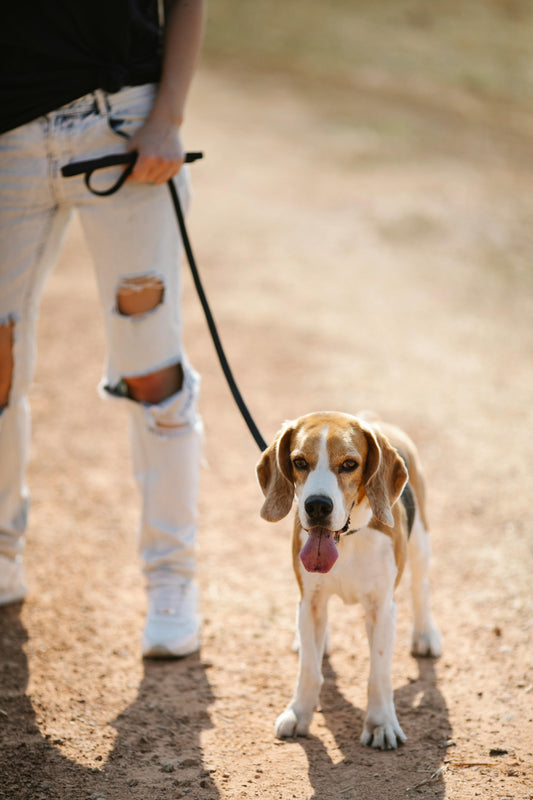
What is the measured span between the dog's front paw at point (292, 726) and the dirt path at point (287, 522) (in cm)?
6

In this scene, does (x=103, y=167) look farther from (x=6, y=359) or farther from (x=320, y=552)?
(x=320, y=552)

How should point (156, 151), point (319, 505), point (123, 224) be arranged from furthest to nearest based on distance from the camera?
1. point (123, 224)
2. point (156, 151)
3. point (319, 505)

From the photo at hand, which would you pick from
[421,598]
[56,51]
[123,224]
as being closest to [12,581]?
[123,224]

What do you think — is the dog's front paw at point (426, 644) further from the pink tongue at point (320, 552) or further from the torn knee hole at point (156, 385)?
the torn knee hole at point (156, 385)


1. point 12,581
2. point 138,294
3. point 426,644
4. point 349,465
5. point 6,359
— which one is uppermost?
point 138,294

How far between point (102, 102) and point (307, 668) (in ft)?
7.66

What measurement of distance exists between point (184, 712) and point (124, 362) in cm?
146

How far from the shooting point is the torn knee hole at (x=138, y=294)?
11.8 ft

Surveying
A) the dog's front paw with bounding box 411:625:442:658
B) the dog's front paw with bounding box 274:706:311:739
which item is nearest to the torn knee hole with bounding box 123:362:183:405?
the dog's front paw with bounding box 274:706:311:739

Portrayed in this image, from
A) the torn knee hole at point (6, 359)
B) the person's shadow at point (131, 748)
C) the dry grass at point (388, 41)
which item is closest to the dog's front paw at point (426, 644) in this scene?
the person's shadow at point (131, 748)

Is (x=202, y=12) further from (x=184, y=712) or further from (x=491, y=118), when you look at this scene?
(x=491, y=118)

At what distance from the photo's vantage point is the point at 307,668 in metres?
3.26

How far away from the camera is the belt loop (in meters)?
3.43

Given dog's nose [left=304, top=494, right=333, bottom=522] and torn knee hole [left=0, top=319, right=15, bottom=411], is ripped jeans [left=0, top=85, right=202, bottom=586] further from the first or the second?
dog's nose [left=304, top=494, right=333, bottom=522]
